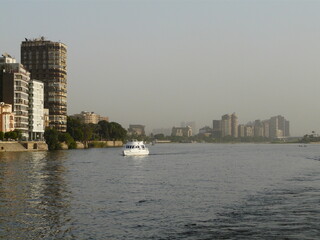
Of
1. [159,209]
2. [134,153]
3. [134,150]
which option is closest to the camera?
[159,209]

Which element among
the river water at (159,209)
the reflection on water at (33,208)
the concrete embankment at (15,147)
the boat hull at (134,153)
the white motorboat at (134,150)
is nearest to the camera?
the river water at (159,209)

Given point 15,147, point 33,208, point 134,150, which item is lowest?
point 33,208

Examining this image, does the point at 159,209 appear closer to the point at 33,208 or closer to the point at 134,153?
the point at 33,208

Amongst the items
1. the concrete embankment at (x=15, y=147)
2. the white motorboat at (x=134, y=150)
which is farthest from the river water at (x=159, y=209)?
the concrete embankment at (x=15, y=147)

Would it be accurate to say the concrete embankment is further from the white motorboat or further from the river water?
the river water

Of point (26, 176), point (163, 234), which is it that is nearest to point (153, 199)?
point (163, 234)

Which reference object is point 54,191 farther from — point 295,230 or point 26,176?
point 295,230

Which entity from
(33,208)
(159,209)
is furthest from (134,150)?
(159,209)

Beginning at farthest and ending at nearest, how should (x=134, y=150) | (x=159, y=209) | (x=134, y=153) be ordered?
(x=134, y=150)
(x=134, y=153)
(x=159, y=209)

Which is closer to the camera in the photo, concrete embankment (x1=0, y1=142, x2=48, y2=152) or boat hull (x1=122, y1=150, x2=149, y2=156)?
boat hull (x1=122, y1=150, x2=149, y2=156)

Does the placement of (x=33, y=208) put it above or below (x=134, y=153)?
below

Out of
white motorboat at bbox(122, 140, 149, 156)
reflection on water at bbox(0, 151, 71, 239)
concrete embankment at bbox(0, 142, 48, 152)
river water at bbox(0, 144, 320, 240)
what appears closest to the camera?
river water at bbox(0, 144, 320, 240)

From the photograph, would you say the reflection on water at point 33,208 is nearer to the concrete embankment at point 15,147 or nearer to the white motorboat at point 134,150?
the white motorboat at point 134,150

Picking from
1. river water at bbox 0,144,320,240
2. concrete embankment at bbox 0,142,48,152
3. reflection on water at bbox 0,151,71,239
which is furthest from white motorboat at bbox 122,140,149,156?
river water at bbox 0,144,320,240
